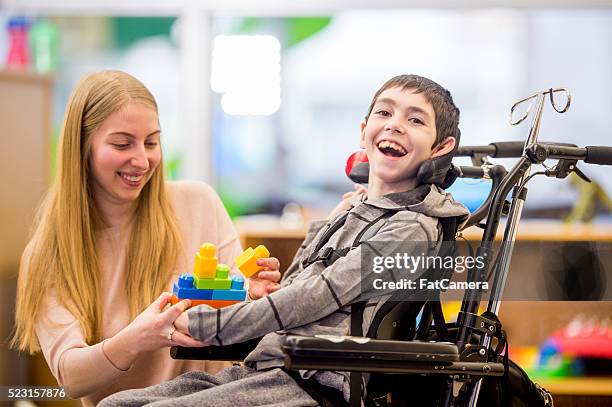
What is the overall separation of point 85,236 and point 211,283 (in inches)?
14.1

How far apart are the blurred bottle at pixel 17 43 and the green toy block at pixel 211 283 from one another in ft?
3.14

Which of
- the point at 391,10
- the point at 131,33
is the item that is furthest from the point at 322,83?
the point at 131,33


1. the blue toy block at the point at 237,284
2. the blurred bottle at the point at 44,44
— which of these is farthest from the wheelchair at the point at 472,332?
the blurred bottle at the point at 44,44

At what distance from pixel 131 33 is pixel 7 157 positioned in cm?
42

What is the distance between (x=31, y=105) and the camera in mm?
1955

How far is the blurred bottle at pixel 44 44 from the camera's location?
2023 millimetres

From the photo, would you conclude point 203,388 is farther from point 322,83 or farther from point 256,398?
point 322,83

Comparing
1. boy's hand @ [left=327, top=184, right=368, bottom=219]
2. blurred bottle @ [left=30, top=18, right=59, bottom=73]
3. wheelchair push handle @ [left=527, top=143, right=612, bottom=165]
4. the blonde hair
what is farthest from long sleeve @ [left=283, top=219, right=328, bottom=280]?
blurred bottle @ [left=30, top=18, right=59, bottom=73]

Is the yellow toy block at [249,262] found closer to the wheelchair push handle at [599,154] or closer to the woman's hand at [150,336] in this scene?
the woman's hand at [150,336]

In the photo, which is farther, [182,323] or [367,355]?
[182,323]

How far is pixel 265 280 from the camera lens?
1.44m

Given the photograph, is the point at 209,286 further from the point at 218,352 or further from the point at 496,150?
the point at 496,150

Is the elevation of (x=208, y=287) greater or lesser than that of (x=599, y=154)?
lesser

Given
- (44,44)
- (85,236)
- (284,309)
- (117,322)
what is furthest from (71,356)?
(44,44)
